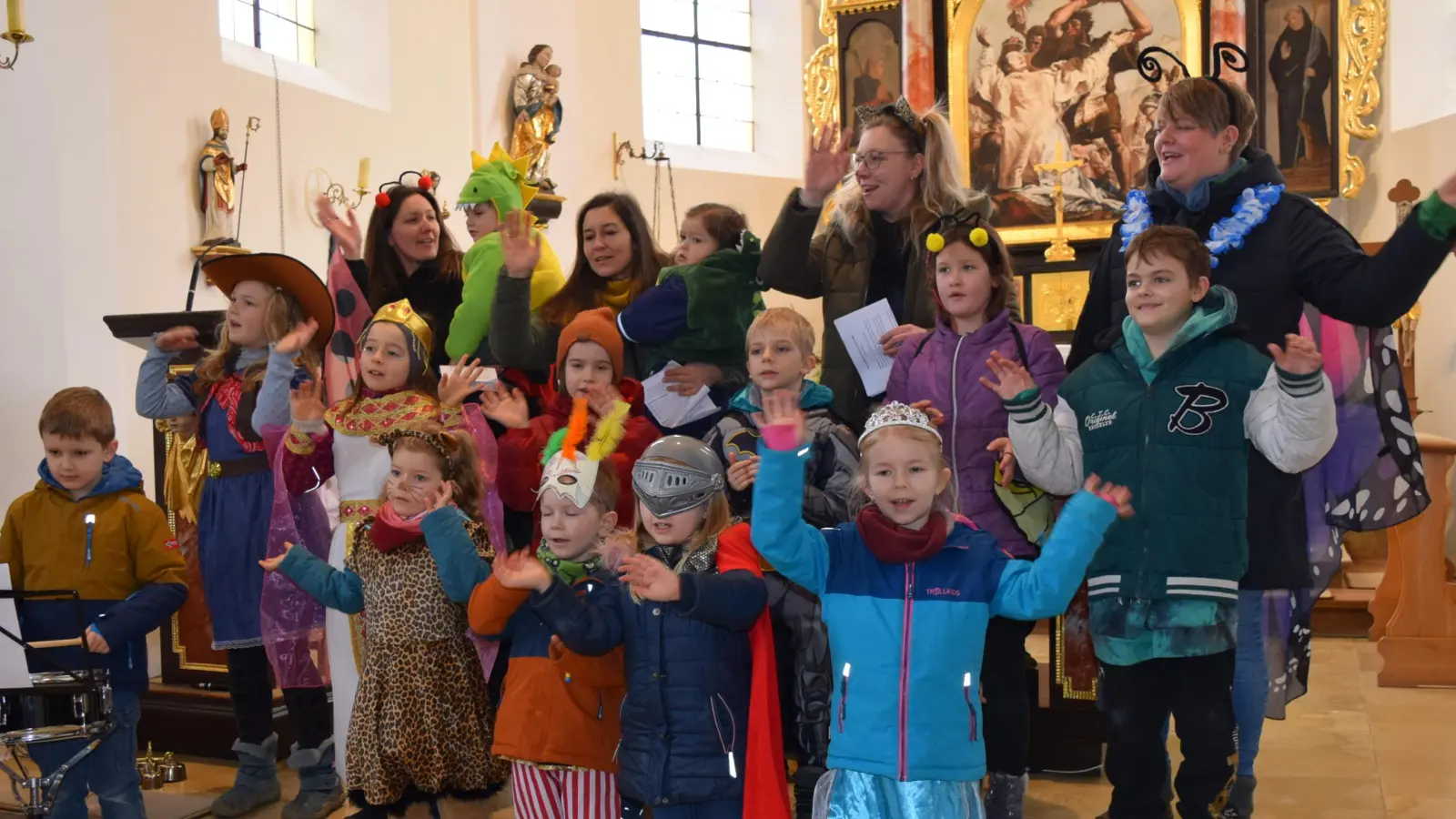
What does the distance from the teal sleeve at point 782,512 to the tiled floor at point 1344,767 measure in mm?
1429

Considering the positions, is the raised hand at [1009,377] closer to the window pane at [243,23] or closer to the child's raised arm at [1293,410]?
the child's raised arm at [1293,410]

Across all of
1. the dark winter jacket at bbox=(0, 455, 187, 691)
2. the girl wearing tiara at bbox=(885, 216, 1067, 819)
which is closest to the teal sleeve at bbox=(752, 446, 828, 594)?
the girl wearing tiara at bbox=(885, 216, 1067, 819)

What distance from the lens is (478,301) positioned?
4.45 m

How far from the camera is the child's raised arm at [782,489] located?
280 centimetres

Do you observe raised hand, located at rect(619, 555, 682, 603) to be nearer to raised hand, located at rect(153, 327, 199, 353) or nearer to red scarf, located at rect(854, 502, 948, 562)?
red scarf, located at rect(854, 502, 948, 562)

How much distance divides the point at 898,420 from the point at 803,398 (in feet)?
2.29

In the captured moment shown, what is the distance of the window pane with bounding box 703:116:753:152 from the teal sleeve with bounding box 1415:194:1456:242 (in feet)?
36.8

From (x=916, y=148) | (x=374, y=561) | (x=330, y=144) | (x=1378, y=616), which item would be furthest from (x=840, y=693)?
(x=330, y=144)

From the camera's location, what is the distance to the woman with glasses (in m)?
3.95

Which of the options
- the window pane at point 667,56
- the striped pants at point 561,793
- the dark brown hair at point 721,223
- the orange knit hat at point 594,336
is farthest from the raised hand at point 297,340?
the window pane at point 667,56

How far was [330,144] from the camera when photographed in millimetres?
9594

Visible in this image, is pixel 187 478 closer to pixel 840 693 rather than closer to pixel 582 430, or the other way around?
pixel 582 430

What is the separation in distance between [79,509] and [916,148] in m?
2.59

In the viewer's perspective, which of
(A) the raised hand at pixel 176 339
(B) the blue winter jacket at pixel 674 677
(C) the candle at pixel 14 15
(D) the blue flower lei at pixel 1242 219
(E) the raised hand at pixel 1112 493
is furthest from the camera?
(C) the candle at pixel 14 15
